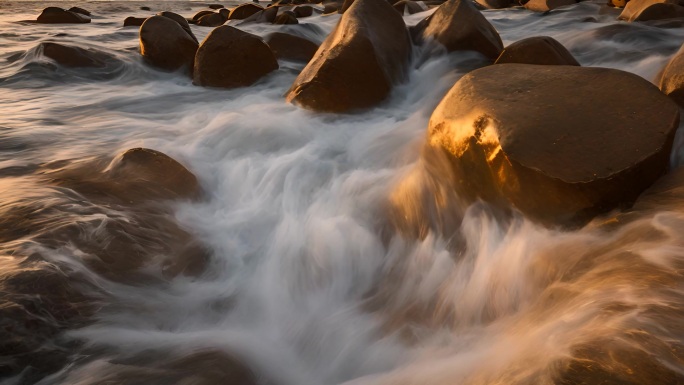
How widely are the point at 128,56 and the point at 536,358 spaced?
6698 mm

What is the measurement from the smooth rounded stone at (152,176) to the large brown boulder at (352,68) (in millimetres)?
1403

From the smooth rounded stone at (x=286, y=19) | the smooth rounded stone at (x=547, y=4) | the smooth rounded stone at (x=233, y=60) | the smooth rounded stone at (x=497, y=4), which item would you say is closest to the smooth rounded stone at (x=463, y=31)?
the smooth rounded stone at (x=233, y=60)

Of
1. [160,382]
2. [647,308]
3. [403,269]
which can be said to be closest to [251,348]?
[160,382]

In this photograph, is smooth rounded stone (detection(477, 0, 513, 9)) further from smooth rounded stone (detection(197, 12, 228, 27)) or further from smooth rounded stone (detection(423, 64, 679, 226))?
smooth rounded stone (detection(423, 64, 679, 226))

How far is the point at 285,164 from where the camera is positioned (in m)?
3.79

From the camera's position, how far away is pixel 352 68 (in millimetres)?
4219

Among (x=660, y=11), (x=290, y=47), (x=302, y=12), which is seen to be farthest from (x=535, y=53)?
(x=302, y=12)

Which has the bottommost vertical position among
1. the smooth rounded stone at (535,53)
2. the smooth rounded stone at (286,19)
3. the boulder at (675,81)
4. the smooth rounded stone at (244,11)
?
the smooth rounded stone at (244,11)

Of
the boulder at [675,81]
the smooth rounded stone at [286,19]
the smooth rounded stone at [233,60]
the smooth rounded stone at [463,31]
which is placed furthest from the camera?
the smooth rounded stone at [286,19]

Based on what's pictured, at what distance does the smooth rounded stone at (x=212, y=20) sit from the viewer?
466 inches

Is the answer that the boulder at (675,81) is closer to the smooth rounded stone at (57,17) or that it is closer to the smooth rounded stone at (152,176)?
the smooth rounded stone at (152,176)

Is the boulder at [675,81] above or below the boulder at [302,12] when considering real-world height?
above

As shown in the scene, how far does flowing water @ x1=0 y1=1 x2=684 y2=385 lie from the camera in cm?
178

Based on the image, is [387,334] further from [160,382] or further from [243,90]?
[243,90]
